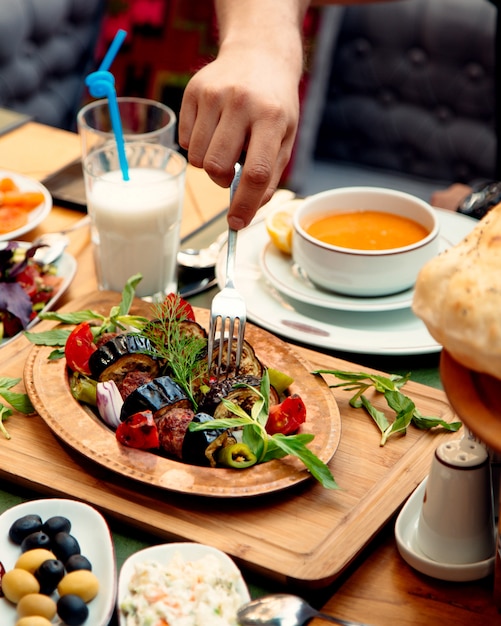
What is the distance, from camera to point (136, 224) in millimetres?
1922

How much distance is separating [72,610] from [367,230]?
3.77 feet

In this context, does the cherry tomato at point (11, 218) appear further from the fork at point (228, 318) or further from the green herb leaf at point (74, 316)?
the fork at point (228, 318)

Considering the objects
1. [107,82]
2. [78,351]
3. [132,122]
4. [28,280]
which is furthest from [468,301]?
[132,122]

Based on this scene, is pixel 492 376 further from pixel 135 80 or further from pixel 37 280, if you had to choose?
pixel 135 80

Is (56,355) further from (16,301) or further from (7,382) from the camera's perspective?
(16,301)

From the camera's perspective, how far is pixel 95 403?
1.48 m

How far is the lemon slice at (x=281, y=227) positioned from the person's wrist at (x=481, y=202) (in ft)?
1.53

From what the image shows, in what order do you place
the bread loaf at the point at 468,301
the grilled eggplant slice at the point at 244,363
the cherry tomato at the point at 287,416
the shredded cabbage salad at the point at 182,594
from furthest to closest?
the grilled eggplant slice at the point at 244,363 < the cherry tomato at the point at 287,416 < the shredded cabbage salad at the point at 182,594 < the bread loaf at the point at 468,301

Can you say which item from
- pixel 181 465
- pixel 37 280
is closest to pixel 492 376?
pixel 181 465

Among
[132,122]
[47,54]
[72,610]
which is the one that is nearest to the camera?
[72,610]

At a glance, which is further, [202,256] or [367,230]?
[202,256]

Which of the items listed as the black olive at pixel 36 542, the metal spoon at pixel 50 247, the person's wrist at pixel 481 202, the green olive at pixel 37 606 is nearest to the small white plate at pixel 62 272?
the metal spoon at pixel 50 247

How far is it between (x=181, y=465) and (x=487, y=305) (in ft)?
1.93

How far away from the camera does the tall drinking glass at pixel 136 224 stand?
191 cm
